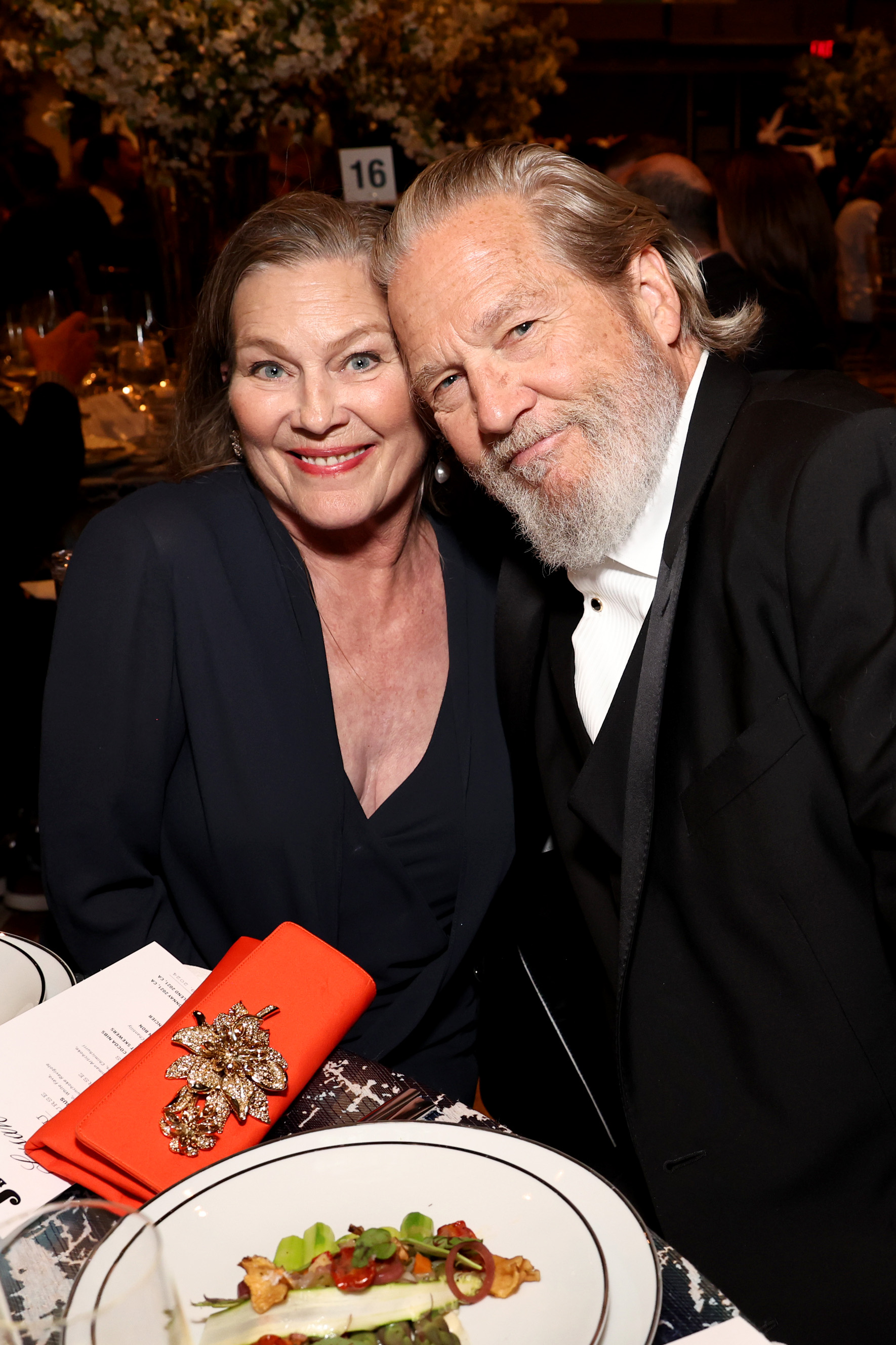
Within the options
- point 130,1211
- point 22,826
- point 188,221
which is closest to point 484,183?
point 130,1211

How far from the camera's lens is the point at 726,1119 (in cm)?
143

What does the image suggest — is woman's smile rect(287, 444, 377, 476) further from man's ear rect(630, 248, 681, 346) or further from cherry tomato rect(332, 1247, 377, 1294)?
cherry tomato rect(332, 1247, 377, 1294)

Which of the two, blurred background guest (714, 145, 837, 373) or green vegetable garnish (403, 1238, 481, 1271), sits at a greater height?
blurred background guest (714, 145, 837, 373)

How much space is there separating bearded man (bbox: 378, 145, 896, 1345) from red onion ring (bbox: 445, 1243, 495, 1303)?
601 mm

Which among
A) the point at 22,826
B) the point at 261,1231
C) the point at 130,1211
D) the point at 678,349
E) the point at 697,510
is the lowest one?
the point at 22,826

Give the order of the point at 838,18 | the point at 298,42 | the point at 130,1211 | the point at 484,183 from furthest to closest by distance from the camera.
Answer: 1. the point at 838,18
2. the point at 298,42
3. the point at 484,183
4. the point at 130,1211

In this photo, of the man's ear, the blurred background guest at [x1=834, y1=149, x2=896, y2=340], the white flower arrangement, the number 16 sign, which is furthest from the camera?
the blurred background guest at [x1=834, y1=149, x2=896, y2=340]

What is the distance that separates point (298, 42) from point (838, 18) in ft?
32.5

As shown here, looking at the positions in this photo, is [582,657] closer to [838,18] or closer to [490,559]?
[490,559]

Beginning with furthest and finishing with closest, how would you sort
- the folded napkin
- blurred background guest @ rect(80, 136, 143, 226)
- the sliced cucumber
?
blurred background guest @ rect(80, 136, 143, 226), the folded napkin, the sliced cucumber

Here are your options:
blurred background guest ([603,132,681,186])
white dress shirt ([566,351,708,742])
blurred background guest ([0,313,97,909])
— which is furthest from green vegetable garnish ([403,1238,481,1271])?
blurred background guest ([603,132,681,186])

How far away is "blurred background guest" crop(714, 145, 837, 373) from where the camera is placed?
14.9 feet

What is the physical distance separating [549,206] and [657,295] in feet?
0.71

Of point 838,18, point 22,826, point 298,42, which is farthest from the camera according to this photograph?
point 838,18
